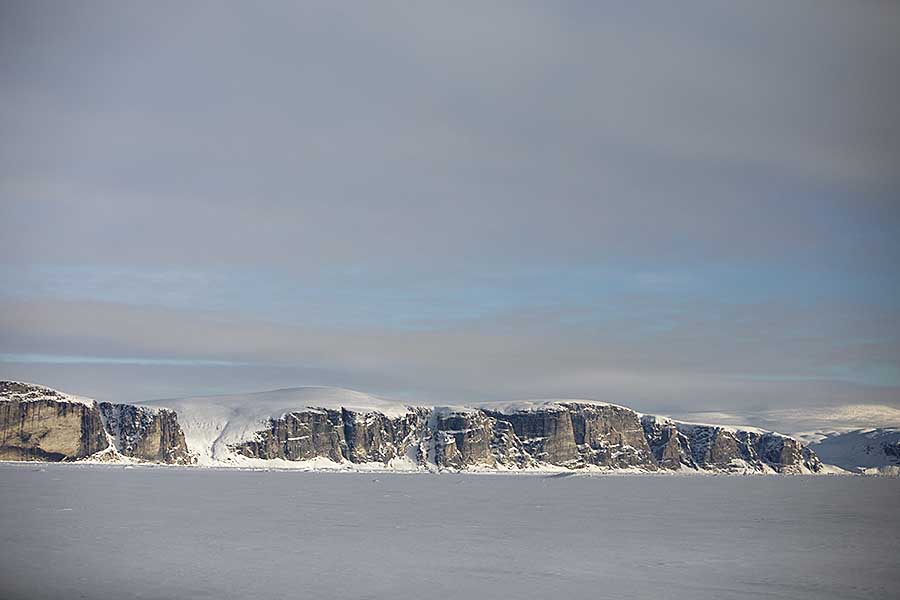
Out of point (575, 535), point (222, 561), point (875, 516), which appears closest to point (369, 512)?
point (575, 535)

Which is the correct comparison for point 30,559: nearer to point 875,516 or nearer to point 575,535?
point 575,535

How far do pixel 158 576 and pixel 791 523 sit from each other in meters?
43.2

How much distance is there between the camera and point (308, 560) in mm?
31000

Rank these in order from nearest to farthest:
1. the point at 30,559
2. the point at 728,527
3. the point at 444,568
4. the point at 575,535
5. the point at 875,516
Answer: the point at 30,559
the point at 444,568
the point at 575,535
the point at 728,527
the point at 875,516

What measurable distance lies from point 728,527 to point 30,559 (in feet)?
128

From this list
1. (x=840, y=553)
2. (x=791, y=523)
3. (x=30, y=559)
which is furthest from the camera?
(x=791, y=523)

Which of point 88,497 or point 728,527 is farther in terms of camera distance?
point 88,497

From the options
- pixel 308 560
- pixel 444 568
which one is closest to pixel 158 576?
pixel 308 560

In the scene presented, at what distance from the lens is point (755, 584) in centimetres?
2769

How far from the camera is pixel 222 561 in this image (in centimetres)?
3008

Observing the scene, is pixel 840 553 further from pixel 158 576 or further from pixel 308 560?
pixel 158 576

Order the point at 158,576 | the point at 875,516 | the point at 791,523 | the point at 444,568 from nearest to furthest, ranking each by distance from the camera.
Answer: the point at 158,576
the point at 444,568
the point at 791,523
the point at 875,516

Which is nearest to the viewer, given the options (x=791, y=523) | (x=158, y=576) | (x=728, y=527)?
(x=158, y=576)

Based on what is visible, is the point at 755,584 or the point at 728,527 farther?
the point at 728,527
